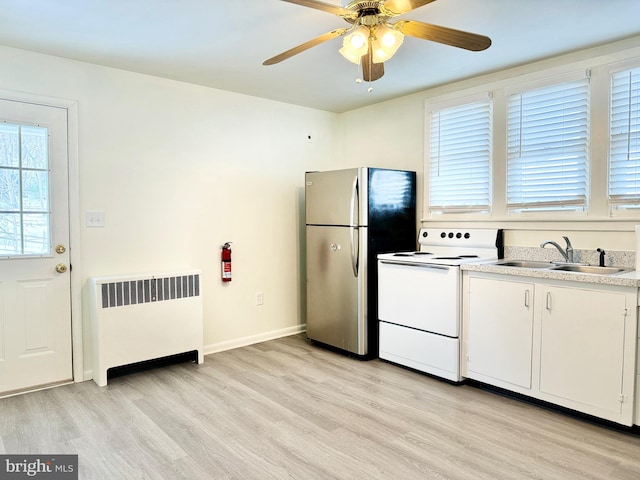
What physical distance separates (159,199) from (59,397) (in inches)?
61.9

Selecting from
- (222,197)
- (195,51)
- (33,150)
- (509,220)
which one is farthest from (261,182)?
(509,220)

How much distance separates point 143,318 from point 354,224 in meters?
1.80

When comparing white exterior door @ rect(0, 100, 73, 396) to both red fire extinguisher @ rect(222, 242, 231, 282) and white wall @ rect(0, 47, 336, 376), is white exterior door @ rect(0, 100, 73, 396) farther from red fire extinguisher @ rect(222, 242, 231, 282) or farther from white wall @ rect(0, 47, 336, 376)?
red fire extinguisher @ rect(222, 242, 231, 282)

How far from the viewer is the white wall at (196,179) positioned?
126 inches

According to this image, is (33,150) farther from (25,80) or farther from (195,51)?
(195,51)

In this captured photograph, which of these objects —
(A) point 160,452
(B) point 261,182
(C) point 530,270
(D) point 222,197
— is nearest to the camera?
(A) point 160,452

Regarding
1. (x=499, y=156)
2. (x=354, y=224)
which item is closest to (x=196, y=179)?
(x=354, y=224)

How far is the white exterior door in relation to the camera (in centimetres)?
290

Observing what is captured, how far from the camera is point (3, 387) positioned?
114 inches

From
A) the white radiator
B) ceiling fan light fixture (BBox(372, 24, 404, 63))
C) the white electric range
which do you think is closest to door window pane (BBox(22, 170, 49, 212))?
the white radiator

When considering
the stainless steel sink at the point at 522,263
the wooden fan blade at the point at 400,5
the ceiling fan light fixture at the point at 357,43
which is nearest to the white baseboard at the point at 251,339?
the stainless steel sink at the point at 522,263

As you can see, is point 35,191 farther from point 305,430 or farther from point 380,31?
point 380,31

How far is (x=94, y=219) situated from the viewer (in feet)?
10.5

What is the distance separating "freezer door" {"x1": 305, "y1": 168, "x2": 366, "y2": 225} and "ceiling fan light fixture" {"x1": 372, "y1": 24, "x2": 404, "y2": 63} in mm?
1382
